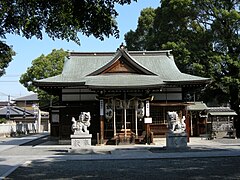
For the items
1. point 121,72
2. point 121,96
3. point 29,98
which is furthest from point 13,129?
point 29,98

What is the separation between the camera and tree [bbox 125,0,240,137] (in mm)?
29891

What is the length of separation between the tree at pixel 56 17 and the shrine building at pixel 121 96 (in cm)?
1532

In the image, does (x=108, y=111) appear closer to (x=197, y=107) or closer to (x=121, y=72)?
(x=121, y=72)

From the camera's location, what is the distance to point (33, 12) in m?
8.00

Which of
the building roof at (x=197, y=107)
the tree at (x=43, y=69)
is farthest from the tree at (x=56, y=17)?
the tree at (x=43, y=69)

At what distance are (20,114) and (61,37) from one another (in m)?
51.5

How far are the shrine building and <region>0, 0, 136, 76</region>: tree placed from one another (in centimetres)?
1532

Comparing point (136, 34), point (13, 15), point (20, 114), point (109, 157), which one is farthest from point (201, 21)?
point (20, 114)

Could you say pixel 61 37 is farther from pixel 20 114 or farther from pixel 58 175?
pixel 20 114

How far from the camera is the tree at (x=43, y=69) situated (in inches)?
2108

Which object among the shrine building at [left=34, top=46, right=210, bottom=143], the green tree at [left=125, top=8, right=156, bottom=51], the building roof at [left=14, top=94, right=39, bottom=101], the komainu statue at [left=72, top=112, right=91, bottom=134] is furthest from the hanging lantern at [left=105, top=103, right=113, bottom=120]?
the building roof at [left=14, top=94, right=39, bottom=101]

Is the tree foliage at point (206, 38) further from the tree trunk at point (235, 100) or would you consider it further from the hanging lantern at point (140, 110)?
the hanging lantern at point (140, 110)

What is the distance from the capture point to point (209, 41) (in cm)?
3105

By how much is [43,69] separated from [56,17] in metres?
46.6
